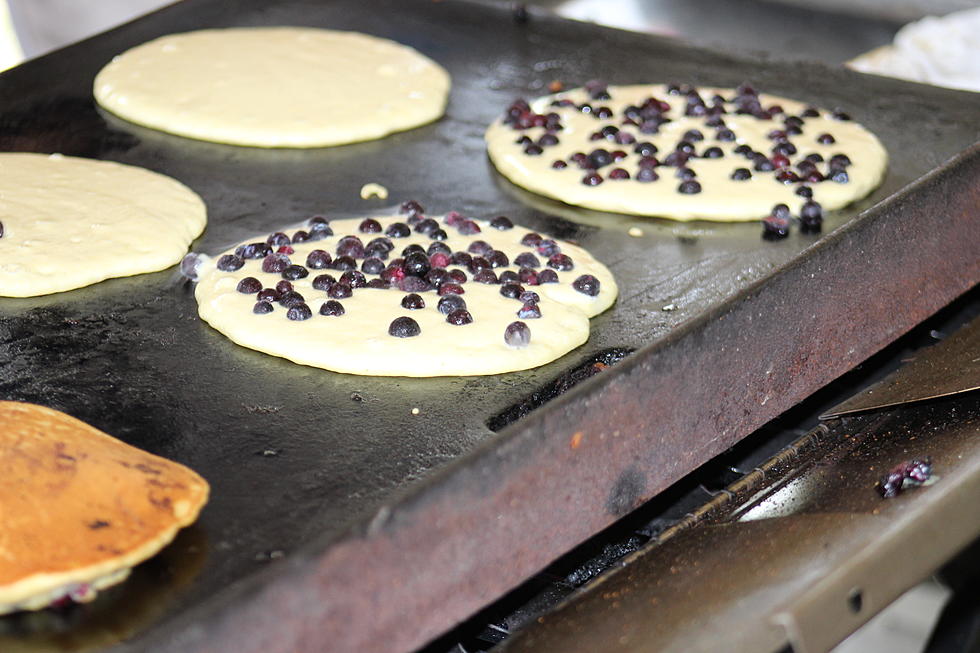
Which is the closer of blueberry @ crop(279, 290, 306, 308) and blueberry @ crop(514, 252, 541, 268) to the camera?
blueberry @ crop(279, 290, 306, 308)

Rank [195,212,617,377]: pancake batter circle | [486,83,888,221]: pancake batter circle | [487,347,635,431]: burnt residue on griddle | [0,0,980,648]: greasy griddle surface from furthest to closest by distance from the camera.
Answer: [486,83,888,221]: pancake batter circle < [195,212,617,377]: pancake batter circle < [487,347,635,431]: burnt residue on griddle < [0,0,980,648]: greasy griddle surface

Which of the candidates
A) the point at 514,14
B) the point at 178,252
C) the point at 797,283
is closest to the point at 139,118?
the point at 178,252

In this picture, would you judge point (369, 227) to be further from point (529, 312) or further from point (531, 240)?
point (529, 312)

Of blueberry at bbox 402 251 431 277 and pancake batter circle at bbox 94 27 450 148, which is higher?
pancake batter circle at bbox 94 27 450 148

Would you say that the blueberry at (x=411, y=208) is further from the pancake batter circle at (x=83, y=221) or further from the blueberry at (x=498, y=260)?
the pancake batter circle at (x=83, y=221)

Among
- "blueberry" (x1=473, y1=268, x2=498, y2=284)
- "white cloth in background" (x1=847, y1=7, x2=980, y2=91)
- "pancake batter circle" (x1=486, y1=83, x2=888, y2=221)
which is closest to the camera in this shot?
"blueberry" (x1=473, y1=268, x2=498, y2=284)

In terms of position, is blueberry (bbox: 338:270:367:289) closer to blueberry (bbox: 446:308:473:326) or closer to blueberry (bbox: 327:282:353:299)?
blueberry (bbox: 327:282:353:299)

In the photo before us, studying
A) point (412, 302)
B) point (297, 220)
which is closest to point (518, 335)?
point (412, 302)

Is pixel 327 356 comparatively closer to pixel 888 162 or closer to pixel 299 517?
pixel 299 517

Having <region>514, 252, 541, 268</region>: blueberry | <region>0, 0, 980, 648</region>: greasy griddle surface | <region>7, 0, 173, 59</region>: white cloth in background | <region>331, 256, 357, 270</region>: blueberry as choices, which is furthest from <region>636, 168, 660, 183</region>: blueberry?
<region>7, 0, 173, 59</region>: white cloth in background
